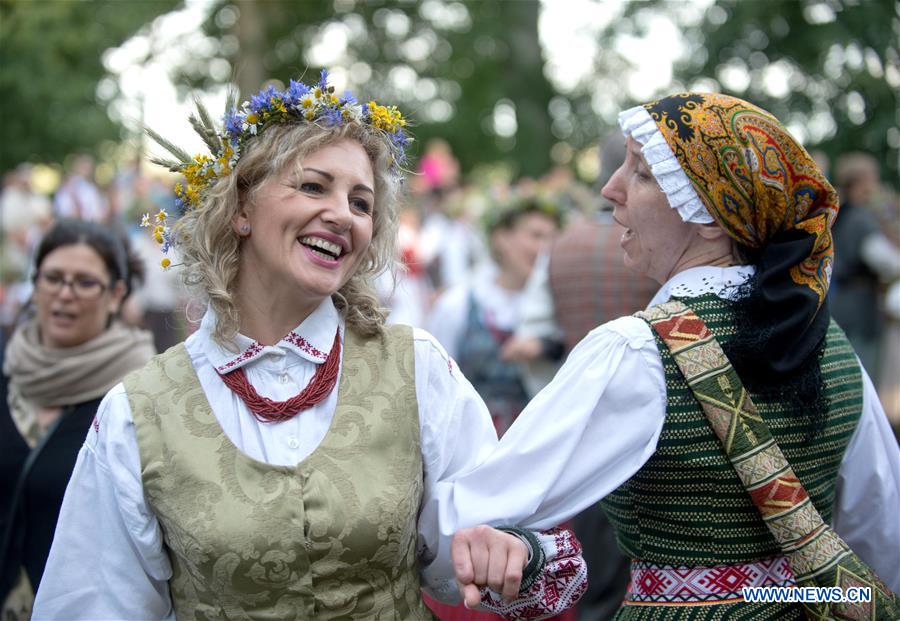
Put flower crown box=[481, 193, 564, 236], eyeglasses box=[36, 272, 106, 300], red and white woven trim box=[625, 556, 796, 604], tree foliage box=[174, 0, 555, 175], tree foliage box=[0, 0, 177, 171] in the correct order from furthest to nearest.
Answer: tree foliage box=[174, 0, 555, 175]
tree foliage box=[0, 0, 177, 171]
flower crown box=[481, 193, 564, 236]
eyeglasses box=[36, 272, 106, 300]
red and white woven trim box=[625, 556, 796, 604]

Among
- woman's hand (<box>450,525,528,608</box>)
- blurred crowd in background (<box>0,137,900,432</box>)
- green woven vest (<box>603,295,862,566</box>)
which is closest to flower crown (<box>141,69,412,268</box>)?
blurred crowd in background (<box>0,137,900,432</box>)

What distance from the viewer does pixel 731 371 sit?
7.43 ft

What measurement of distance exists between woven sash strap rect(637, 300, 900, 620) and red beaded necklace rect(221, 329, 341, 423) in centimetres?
80

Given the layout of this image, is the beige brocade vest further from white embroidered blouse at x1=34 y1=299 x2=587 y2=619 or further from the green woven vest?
the green woven vest

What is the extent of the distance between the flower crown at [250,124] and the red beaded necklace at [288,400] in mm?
382

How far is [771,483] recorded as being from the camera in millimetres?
2250

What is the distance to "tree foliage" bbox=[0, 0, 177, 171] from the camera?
19.2 metres

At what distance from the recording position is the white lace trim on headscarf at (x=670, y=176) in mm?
2348

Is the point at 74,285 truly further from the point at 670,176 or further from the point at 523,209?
the point at 523,209

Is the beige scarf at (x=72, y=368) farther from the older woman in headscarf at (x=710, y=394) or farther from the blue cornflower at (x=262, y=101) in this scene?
A: the older woman in headscarf at (x=710, y=394)

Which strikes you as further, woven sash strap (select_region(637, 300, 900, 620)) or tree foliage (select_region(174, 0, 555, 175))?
tree foliage (select_region(174, 0, 555, 175))

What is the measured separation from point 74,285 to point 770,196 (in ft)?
8.01

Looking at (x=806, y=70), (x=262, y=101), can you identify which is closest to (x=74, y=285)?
(x=262, y=101)

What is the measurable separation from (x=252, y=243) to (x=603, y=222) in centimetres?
229
